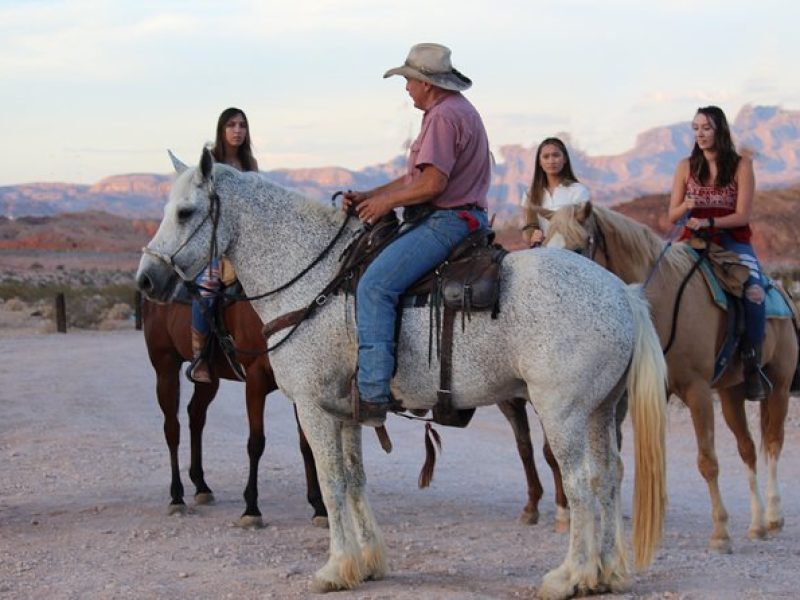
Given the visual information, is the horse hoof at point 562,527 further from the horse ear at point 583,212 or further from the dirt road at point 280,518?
the horse ear at point 583,212

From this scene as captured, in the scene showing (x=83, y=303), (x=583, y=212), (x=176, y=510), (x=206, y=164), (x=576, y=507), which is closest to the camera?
(x=576, y=507)

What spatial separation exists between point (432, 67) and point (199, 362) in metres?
Result: 3.42

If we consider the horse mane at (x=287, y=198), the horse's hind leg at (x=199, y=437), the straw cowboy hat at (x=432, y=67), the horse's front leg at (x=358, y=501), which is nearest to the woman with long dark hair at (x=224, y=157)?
the horse's hind leg at (x=199, y=437)

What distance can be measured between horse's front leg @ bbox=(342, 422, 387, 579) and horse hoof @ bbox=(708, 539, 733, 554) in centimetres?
235

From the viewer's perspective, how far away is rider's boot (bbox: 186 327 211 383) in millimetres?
8836

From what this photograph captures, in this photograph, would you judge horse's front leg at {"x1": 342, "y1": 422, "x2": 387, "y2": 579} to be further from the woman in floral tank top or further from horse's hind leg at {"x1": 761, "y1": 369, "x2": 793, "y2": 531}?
horse's hind leg at {"x1": 761, "y1": 369, "x2": 793, "y2": 531}

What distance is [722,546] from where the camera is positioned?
770cm

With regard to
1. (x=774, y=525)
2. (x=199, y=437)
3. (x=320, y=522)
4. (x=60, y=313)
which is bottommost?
(x=60, y=313)

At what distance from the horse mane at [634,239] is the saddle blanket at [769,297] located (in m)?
0.20

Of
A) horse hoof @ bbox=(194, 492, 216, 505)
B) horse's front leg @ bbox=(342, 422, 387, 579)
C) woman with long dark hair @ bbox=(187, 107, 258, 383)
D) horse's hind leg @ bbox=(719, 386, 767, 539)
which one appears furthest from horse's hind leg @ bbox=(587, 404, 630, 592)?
horse hoof @ bbox=(194, 492, 216, 505)

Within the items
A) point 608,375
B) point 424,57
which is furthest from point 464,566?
point 424,57

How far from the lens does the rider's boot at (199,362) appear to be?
884 cm

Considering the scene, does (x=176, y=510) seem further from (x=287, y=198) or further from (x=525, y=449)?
(x=287, y=198)

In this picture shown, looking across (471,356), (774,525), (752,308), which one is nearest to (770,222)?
(774,525)
